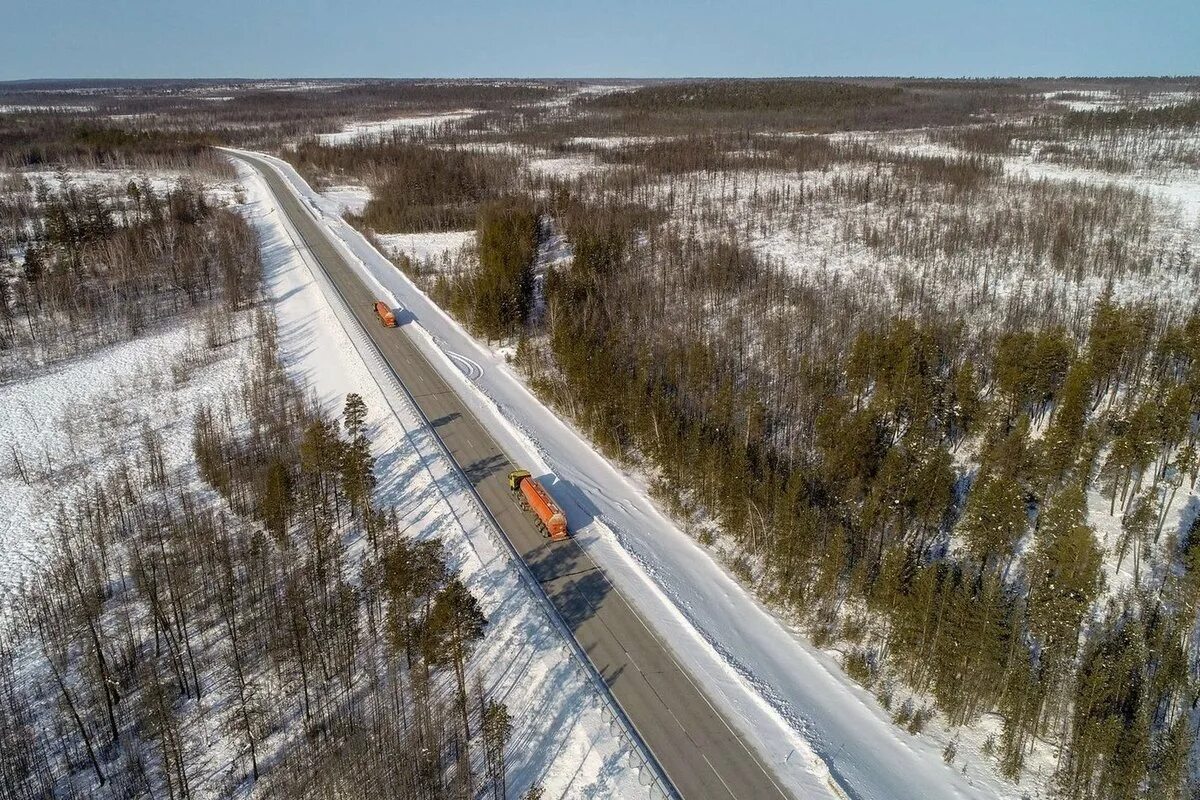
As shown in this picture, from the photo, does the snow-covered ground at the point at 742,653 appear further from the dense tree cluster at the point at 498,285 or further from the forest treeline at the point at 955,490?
the dense tree cluster at the point at 498,285

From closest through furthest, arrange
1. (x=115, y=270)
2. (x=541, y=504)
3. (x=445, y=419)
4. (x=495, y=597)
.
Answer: (x=495, y=597)
(x=541, y=504)
(x=445, y=419)
(x=115, y=270)

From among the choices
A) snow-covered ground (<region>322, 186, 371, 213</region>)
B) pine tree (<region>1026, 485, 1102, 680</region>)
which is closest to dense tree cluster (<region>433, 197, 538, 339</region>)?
pine tree (<region>1026, 485, 1102, 680</region>)

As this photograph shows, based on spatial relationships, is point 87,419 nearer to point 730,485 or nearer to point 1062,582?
point 730,485

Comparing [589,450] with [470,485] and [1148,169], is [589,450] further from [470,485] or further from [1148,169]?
[1148,169]

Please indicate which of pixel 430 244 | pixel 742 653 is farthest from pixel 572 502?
pixel 430 244

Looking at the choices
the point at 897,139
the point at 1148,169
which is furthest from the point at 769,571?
the point at 897,139
